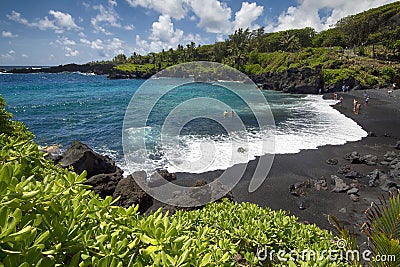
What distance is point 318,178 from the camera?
511 inches

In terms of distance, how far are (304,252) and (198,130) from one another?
2088 cm

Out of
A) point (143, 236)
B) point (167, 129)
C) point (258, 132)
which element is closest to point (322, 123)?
point (258, 132)

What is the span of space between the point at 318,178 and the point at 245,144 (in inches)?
254

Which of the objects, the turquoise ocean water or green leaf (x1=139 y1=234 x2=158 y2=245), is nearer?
green leaf (x1=139 y1=234 x2=158 y2=245)

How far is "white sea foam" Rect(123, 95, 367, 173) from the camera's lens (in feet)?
50.5

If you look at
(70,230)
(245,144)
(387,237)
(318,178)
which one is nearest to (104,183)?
(245,144)

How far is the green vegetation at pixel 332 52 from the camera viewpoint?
49188mm

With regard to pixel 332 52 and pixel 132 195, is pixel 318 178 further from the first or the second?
pixel 332 52

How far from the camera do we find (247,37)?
292ft

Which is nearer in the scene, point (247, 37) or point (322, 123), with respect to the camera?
point (322, 123)

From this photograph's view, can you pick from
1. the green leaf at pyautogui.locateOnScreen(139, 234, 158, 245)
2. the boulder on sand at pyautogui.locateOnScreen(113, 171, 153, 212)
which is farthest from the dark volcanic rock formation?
the green leaf at pyautogui.locateOnScreen(139, 234, 158, 245)

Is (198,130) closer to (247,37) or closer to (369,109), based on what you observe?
(369,109)

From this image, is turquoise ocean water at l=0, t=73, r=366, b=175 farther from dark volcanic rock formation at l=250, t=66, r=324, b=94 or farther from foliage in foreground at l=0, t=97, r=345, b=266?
dark volcanic rock formation at l=250, t=66, r=324, b=94

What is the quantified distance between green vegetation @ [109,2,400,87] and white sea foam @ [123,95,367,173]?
3080 centimetres
